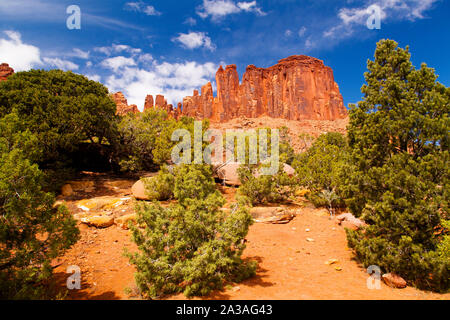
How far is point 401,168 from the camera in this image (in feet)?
22.9

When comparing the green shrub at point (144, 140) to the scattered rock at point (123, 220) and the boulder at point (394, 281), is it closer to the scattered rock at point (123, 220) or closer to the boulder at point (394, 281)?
the scattered rock at point (123, 220)

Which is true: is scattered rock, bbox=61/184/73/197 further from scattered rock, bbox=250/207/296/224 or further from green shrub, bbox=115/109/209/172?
scattered rock, bbox=250/207/296/224

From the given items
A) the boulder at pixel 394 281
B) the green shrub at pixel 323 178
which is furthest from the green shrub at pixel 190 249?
the green shrub at pixel 323 178

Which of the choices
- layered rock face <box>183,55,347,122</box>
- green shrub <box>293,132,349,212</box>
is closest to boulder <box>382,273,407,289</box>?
green shrub <box>293,132,349,212</box>

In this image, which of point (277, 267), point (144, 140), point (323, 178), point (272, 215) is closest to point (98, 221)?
point (277, 267)

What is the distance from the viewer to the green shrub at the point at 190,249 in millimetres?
5906

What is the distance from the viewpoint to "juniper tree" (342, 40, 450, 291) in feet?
21.0

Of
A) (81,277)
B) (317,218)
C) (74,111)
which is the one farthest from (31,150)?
(317,218)

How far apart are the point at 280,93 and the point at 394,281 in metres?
93.7

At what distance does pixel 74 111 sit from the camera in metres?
17.0

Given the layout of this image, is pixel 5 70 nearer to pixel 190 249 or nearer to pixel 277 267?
pixel 190 249

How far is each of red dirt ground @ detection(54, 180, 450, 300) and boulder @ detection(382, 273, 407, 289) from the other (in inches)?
5.9
